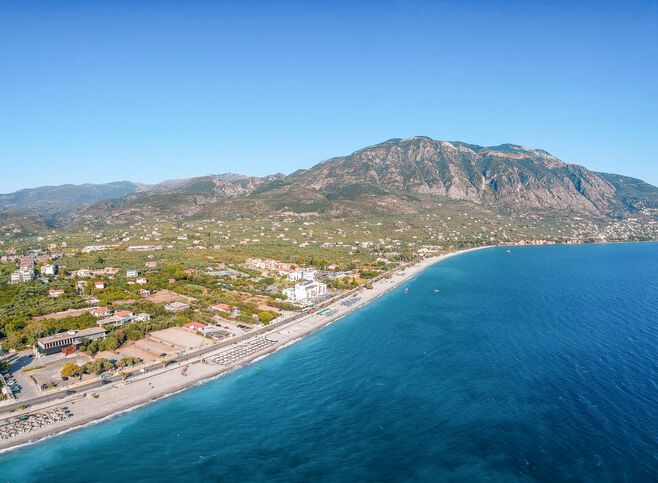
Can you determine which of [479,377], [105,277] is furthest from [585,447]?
[105,277]

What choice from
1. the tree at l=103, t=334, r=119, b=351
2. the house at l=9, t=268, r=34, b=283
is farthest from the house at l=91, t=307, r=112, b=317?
the house at l=9, t=268, r=34, b=283

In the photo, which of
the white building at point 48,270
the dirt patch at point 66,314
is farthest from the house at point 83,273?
the dirt patch at point 66,314

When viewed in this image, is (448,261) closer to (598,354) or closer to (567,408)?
(598,354)

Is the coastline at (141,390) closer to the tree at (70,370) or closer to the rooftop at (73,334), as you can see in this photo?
the tree at (70,370)

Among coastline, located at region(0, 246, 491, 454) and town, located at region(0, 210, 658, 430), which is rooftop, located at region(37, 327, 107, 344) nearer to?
town, located at region(0, 210, 658, 430)

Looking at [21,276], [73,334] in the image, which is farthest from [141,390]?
[21,276]

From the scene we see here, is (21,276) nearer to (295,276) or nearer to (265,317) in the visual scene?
(295,276)
